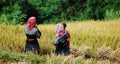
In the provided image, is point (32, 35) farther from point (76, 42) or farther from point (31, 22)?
point (76, 42)

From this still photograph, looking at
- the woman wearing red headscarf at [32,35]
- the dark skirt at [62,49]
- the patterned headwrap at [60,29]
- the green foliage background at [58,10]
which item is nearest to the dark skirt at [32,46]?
the woman wearing red headscarf at [32,35]

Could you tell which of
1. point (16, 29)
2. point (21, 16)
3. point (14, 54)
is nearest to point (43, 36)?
point (16, 29)

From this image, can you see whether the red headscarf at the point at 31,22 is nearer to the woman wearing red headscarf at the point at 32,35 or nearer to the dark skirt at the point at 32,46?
the woman wearing red headscarf at the point at 32,35

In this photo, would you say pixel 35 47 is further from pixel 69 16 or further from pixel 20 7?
pixel 69 16

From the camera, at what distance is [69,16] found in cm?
2848

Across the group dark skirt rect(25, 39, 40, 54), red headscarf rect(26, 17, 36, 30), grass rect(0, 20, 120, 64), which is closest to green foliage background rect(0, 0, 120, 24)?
grass rect(0, 20, 120, 64)

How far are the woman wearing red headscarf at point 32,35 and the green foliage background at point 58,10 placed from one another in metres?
12.0

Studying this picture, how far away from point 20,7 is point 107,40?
1142 cm

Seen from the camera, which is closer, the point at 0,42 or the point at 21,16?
the point at 0,42

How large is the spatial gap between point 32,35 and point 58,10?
52.7 feet

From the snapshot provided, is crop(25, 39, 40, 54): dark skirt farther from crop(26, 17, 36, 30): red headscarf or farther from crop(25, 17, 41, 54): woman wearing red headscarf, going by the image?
crop(26, 17, 36, 30): red headscarf

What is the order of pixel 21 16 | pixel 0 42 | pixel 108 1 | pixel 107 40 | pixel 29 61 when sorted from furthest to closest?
pixel 108 1
pixel 21 16
pixel 107 40
pixel 0 42
pixel 29 61

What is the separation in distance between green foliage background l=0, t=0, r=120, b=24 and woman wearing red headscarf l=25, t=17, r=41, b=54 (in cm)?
1203

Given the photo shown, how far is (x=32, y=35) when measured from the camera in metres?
12.4
